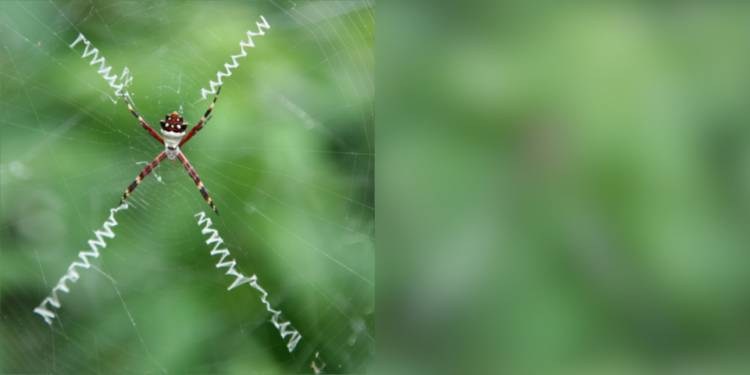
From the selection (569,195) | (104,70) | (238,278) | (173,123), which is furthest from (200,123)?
(569,195)

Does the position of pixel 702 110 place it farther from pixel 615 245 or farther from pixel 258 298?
pixel 258 298

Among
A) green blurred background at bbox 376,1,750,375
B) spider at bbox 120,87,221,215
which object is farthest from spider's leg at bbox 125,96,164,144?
green blurred background at bbox 376,1,750,375

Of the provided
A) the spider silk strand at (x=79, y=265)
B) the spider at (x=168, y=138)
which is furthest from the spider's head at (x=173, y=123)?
the spider silk strand at (x=79, y=265)

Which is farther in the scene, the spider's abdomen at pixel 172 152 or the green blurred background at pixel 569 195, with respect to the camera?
the green blurred background at pixel 569 195

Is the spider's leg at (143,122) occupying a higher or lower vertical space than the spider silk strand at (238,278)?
higher

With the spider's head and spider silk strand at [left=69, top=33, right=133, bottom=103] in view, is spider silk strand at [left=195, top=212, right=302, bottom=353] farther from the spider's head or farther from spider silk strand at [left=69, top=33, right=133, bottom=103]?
spider silk strand at [left=69, top=33, right=133, bottom=103]

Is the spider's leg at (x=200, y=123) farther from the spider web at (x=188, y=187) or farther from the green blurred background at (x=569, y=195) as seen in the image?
the green blurred background at (x=569, y=195)

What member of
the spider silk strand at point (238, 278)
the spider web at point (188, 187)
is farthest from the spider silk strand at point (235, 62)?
the spider silk strand at point (238, 278)

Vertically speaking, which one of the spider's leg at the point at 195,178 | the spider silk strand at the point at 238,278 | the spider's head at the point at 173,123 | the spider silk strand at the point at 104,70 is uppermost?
the spider silk strand at the point at 104,70
